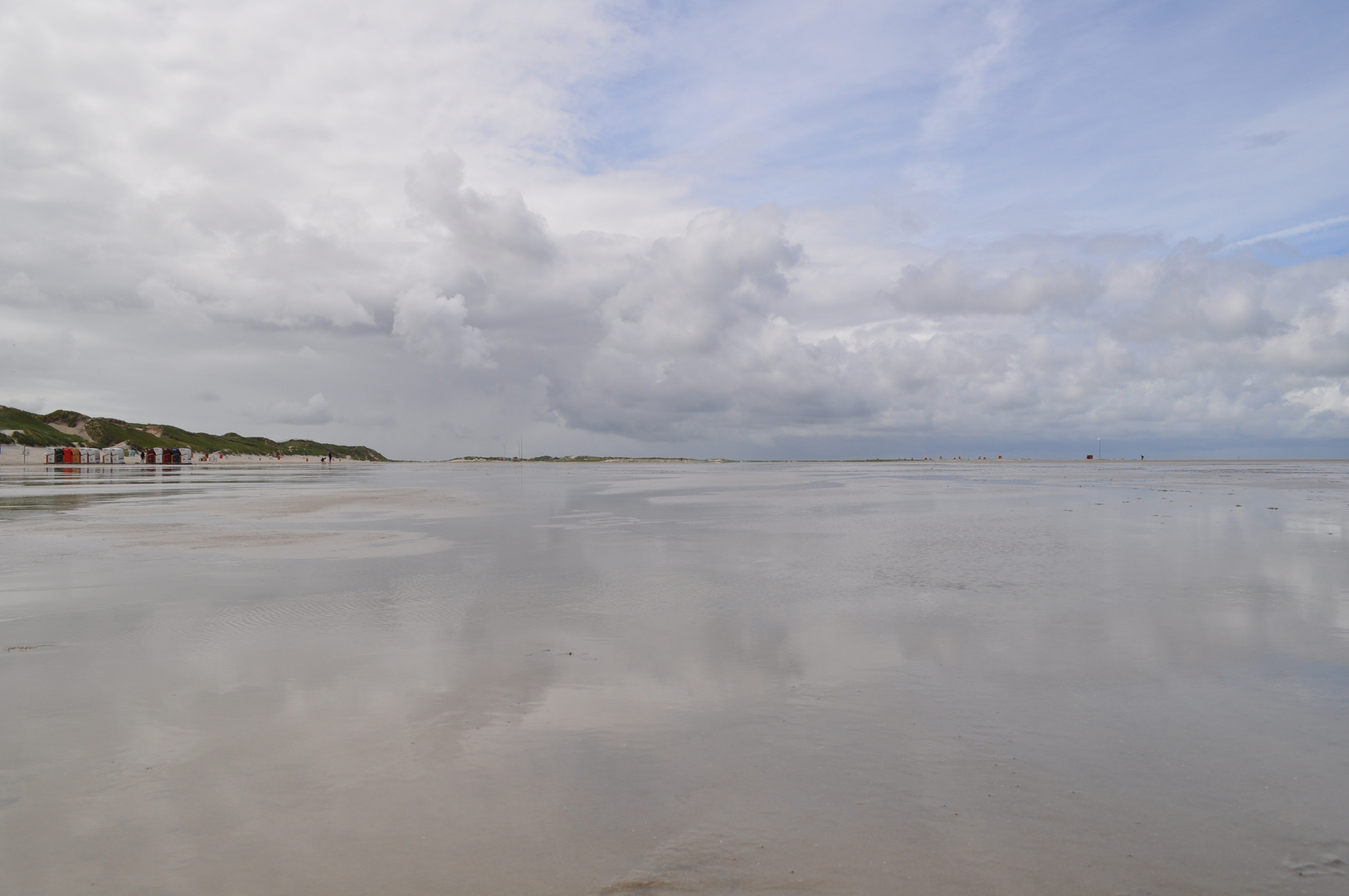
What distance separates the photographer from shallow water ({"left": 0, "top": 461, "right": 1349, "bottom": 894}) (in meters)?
4.06

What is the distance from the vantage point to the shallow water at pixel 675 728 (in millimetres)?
4059

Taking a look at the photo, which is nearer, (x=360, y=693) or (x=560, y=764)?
(x=560, y=764)

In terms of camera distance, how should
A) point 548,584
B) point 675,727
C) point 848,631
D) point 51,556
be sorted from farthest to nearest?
point 51,556 → point 548,584 → point 848,631 → point 675,727

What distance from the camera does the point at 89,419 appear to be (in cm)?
16262

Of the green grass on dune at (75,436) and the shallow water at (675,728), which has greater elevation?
the green grass on dune at (75,436)

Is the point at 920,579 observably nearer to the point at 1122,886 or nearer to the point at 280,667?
the point at 1122,886

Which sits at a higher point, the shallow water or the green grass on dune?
the green grass on dune

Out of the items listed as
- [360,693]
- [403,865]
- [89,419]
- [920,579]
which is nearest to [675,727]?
[403,865]

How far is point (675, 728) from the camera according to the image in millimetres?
6004

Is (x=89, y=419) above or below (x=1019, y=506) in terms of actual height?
above

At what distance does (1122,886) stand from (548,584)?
996 centimetres

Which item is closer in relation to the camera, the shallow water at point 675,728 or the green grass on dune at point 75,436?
the shallow water at point 675,728

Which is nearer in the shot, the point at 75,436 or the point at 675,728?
the point at 675,728

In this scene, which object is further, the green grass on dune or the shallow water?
the green grass on dune
